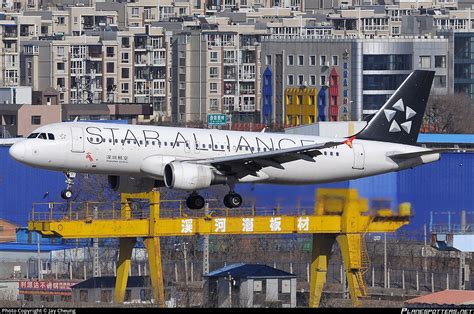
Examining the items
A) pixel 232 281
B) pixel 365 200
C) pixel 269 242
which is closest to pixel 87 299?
pixel 232 281

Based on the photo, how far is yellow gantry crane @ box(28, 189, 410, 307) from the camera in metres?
100

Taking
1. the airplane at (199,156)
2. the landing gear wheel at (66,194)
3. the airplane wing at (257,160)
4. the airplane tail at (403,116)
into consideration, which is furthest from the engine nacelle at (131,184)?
the airplane tail at (403,116)

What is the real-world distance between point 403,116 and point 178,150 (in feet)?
46.9

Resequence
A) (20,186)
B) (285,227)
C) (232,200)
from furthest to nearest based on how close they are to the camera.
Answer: (20,186) < (285,227) < (232,200)

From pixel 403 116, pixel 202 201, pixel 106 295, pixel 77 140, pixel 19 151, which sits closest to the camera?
pixel 77 140

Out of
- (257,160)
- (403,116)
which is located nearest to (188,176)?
(257,160)

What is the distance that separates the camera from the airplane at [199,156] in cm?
8750

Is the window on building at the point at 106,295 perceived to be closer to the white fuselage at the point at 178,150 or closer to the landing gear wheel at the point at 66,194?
the white fuselage at the point at 178,150

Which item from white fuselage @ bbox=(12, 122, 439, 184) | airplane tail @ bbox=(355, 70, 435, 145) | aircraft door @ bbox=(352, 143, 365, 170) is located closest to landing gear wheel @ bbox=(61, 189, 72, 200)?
white fuselage @ bbox=(12, 122, 439, 184)

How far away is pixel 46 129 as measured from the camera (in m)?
88.5

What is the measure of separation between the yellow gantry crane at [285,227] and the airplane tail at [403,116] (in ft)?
11.9

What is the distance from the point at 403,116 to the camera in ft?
328

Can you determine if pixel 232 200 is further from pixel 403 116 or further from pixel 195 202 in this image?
pixel 403 116

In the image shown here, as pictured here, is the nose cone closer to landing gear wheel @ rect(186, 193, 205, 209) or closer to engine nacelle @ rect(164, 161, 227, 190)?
engine nacelle @ rect(164, 161, 227, 190)
